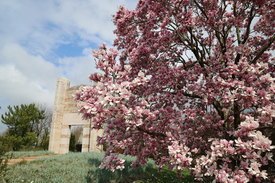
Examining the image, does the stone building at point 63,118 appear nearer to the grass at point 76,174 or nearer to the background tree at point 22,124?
the background tree at point 22,124

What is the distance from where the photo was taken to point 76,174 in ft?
42.9

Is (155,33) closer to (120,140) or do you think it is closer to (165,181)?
(120,140)

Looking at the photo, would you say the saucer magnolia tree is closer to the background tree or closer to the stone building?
the stone building

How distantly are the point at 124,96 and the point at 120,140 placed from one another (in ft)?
6.19

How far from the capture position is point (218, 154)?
5.77m

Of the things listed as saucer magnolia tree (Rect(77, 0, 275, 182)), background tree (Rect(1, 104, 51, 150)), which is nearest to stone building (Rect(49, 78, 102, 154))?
background tree (Rect(1, 104, 51, 150))

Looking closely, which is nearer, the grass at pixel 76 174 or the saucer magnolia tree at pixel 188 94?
the saucer magnolia tree at pixel 188 94

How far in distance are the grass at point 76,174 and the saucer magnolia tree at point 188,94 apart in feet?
17.0

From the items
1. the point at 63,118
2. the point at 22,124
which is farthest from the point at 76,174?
the point at 22,124

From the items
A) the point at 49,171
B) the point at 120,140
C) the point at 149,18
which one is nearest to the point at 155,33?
the point at 149,18

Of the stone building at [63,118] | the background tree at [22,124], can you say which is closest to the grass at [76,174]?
the stone building at [63,118]

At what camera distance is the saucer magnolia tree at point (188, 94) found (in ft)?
19.6

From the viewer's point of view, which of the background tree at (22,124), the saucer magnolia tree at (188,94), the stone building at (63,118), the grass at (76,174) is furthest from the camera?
the background tree at (22,124)

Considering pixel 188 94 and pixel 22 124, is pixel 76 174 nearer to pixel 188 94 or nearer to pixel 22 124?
pixel 188 94
